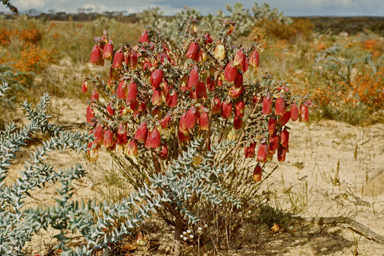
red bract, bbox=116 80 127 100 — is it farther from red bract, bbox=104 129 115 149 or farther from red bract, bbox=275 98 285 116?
red bract, bbox=275 98 285 116

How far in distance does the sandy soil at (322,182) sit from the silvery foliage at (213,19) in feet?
13.0

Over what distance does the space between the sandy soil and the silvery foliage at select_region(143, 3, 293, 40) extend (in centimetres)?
395

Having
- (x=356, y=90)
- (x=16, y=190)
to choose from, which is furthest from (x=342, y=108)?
(x=16, y=190)

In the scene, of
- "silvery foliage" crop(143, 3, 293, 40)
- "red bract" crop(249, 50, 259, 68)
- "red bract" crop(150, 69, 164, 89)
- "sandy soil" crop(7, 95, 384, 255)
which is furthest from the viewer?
"silvery foliage" crop(143, 3, 293, 40)

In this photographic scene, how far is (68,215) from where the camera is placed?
4.07ft

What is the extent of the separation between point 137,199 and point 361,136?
4.48m

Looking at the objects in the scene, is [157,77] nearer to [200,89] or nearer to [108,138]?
[200,89]

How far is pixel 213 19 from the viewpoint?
37.5ft

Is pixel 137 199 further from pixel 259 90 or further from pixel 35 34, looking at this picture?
pixel 35 34

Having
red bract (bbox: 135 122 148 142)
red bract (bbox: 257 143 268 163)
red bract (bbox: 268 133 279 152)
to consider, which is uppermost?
red bract (bbox: 135 122 148 142)

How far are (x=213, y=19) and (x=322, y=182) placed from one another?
893 centimetres

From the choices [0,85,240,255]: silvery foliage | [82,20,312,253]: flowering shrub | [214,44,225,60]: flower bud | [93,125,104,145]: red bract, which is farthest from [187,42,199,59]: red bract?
[93,125,104,145]: red bract

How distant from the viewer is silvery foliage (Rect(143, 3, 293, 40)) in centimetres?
1023

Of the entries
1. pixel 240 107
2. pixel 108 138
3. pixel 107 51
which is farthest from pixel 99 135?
pixel 240 107
